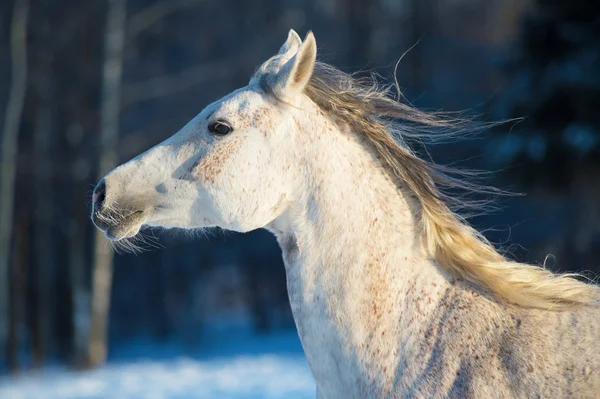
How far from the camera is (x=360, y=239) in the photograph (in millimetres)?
2924

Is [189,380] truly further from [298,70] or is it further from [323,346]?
[298,70]

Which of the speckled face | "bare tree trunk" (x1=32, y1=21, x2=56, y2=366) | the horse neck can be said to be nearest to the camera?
the horse neck

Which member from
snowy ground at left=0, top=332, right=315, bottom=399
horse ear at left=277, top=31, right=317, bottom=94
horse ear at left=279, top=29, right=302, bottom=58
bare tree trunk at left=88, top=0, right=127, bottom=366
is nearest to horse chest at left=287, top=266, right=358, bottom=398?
horse ear at left=277, top=31, right=317, bottom=94

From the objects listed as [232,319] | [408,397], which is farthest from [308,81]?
[232,319]

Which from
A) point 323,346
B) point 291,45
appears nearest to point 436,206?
point 323,346

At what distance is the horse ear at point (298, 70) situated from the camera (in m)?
2.91

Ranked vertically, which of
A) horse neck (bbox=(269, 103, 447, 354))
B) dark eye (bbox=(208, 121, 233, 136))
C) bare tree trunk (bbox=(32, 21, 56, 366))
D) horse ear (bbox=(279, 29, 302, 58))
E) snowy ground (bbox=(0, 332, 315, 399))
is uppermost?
bare tree trunk (bbox=(32, 21, 56, 366))

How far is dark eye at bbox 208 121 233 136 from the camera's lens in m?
3.04

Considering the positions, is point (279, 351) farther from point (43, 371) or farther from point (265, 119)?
point (265, 119)

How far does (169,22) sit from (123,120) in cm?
276

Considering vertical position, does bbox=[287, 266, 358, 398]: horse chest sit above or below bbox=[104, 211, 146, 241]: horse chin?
below

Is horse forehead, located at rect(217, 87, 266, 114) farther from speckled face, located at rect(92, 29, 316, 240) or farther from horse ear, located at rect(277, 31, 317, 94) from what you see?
horse ear, located at rect(277, 31, 317, 94)

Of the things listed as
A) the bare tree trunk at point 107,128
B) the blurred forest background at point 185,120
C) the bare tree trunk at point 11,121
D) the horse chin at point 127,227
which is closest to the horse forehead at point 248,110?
the horse chin at point 127,227

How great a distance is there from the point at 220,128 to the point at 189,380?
896 centimetres
